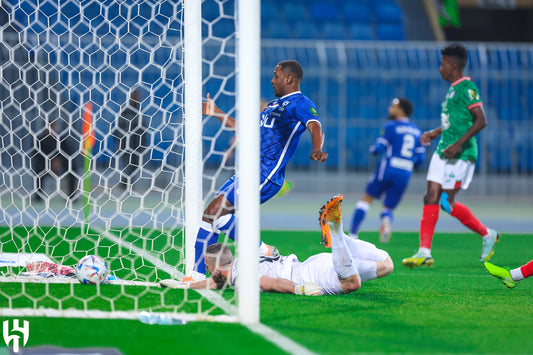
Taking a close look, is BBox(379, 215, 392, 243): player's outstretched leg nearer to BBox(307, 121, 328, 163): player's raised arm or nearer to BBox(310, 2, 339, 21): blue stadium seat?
BBox(307, 121, 328, 163): player's raised arm

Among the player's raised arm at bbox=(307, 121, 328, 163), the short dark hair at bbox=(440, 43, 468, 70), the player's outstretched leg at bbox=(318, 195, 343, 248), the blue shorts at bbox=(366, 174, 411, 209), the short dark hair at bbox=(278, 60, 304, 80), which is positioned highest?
the short dark hair at bbox=(440, 43, 468, 70)

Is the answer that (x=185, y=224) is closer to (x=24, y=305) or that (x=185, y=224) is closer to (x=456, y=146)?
(x=24, y=305)

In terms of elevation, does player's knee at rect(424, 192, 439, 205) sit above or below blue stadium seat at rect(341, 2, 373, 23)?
below

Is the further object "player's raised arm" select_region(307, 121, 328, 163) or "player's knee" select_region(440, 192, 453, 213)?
"player's knee" select_region(440, 192, 453, 213)

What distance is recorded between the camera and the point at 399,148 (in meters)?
9.93

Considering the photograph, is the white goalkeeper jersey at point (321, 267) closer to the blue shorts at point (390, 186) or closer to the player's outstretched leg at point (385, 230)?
the player's outstretched leg at point (385, 230)

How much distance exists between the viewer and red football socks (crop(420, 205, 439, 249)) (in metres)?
7.23

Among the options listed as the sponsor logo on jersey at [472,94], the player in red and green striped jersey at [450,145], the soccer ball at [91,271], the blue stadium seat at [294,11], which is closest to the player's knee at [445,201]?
the player in red and green striped jersey at [450,145]

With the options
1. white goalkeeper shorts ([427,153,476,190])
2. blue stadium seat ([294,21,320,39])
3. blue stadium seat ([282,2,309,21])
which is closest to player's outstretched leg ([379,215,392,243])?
white goalkeeper shorts ([427,153,476,190])

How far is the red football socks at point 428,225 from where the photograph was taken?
723 centimetres

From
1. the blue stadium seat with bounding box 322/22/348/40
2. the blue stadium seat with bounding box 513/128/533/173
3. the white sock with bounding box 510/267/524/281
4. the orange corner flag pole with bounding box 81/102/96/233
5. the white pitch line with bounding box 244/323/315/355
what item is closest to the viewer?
the white pitch line with bounding box 244/323/315/355

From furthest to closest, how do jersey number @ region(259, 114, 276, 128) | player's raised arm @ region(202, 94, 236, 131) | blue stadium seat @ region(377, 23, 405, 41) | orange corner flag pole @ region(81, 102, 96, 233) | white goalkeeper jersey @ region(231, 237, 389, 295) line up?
blue stadium seat @ region(377, 23, 405, 41) → orange corner flag pole @ region(81, 102, 96, 233) → jersey number @ region(259, 114, 276, 128) → white goalkeeper jersey @ region(231, 237, 389, 295) → player's raised arm @ region(202, 94, 236, 131)

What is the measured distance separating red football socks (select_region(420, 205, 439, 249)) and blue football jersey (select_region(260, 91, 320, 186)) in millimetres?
2207

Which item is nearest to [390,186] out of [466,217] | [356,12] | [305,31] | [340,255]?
[466,217]
